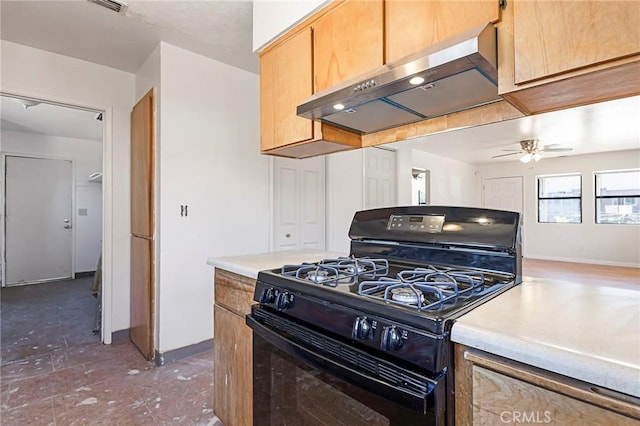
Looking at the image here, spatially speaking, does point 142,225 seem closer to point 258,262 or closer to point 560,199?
point 258,262

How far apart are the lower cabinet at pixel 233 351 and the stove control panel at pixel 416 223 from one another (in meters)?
0.70

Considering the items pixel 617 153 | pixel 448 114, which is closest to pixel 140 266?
pixel 448 114

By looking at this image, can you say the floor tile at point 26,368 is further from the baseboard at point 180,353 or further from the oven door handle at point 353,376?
the oven door handle at point 353,376

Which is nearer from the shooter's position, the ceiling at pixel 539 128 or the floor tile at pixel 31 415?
the floor tile at pixel 31 415

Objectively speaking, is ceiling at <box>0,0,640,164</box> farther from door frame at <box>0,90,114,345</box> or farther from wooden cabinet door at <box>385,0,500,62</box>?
wooden cabinet door at <box>385,0,500,62</box>

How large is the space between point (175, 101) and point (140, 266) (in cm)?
141

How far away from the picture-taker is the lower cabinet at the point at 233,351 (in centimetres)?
146

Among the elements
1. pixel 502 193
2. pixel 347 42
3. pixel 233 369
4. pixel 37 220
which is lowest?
pixel 233 369

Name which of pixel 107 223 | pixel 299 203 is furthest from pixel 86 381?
pixel 299 203

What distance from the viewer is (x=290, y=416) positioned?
115 centimetres

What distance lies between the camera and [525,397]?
641 millimetres

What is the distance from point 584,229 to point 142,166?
845 centimetres

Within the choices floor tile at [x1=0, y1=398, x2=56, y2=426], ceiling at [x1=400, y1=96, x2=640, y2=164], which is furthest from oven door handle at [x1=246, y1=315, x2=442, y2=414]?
floor tile at [x1=0, y1=398, x2=56, y2=426]

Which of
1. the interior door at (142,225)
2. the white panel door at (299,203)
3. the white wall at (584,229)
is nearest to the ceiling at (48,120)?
the interior door at (142,225)
